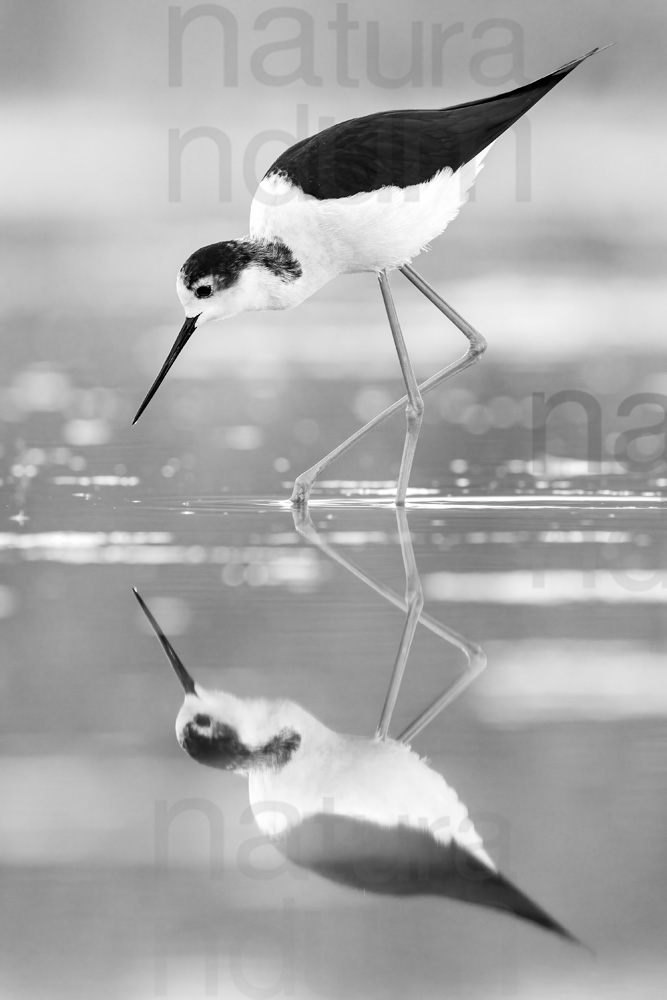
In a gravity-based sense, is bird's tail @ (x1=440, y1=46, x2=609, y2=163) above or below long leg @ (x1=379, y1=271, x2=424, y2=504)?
above

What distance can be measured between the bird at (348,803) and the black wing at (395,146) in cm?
195

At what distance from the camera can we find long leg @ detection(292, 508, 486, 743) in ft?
6.46

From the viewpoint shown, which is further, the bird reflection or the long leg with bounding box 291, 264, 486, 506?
the long leg with bounding box 291, 264, 486, 506

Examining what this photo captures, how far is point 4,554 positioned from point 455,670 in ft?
4.12

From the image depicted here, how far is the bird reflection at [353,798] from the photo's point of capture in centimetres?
151

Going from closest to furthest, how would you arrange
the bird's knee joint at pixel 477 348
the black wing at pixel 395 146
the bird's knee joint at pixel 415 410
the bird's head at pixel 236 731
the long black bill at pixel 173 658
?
the bird's head at pixel 236 731 → the long black bill at pixel 173 658 → the black wing at pixel 395 146 → the bird's knee joint at pixel 415 410 → the bird's knee joint at pixel 477 348

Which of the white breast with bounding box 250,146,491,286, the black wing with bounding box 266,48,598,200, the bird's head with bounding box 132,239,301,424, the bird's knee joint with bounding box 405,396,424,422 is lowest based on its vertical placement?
the bird's knee joint with bounding box 405,396,424,422

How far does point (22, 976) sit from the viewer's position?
1301 mm

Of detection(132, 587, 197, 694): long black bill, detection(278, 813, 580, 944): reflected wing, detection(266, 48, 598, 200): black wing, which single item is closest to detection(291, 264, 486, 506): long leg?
detection(266, 48, 598, 200): black wing

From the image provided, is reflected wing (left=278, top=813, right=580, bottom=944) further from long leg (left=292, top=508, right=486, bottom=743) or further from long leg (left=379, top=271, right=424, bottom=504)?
long leg (left=379, top=271, right=424, bottom=504)

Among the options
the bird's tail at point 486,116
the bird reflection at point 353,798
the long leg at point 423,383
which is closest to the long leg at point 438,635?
the bird reflection at point 353,798

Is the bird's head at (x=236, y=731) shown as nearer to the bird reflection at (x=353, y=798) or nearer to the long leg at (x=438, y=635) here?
the bird reflection at (x=353, y=798)

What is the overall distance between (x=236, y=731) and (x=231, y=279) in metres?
2.12

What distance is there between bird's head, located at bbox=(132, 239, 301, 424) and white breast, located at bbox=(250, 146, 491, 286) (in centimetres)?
5
